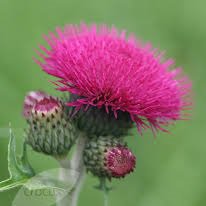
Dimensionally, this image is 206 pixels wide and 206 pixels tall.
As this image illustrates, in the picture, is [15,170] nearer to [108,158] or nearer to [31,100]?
[108,158]

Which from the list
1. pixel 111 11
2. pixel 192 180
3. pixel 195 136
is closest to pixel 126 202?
pixel 192 180

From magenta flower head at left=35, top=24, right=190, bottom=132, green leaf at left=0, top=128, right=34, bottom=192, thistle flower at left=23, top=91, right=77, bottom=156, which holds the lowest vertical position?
green leaf at left=0, top=128, right=34, bottom=192

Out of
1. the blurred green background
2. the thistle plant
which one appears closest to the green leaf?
the thistle plant

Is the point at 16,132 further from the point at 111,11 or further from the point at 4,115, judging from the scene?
the point at 111,11

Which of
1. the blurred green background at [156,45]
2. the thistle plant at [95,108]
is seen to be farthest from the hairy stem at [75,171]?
the blurred green background at [156,45]

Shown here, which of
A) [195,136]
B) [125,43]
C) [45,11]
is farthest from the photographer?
[45,11]

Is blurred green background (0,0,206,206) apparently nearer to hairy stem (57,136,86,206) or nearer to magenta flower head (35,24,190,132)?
hairy stem (57,136,86,206)
